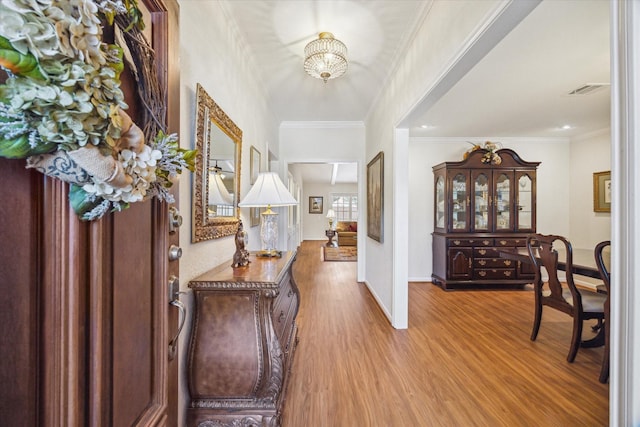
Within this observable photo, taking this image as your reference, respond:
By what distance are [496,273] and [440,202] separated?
1393 millimetres

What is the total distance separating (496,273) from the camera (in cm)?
433

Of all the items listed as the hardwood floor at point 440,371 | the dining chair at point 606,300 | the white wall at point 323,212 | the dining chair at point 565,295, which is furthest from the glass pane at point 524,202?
the white wall at point 323,212

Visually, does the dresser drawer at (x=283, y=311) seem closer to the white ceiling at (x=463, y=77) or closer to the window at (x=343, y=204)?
the white ceiling at (x=463, y=77)

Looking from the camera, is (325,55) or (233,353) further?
(325,55)

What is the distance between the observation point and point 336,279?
4961 millimetres

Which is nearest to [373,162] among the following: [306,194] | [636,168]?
[636,168]

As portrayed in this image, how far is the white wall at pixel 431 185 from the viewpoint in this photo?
15.9ft

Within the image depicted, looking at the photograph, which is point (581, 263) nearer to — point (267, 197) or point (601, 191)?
point (267, 197)

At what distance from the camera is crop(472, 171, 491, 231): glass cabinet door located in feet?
14.5

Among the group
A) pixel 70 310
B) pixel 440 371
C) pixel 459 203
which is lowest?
pixel 440 371

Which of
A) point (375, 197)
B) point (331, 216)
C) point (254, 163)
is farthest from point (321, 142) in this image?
point (331, 216)

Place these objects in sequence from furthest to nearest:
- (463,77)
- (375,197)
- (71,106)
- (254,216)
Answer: (375,197) < (254,216) < (463,77) < (71,106)

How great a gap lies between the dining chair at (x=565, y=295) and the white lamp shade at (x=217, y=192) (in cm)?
269

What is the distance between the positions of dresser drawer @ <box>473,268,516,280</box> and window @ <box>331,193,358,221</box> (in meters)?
7.82
